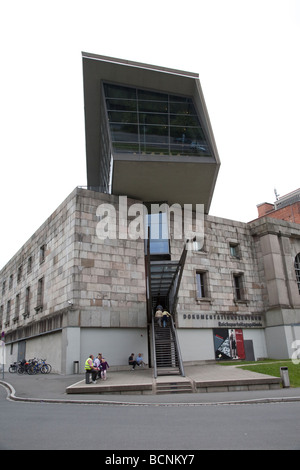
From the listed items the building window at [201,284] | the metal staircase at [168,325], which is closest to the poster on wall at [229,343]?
the building window at [201,284]

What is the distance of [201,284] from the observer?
30156 mm

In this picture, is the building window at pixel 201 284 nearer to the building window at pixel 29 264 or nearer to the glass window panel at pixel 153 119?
the glass window panel at pixel 153 119

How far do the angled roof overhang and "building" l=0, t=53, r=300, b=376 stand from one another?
3.3 inches

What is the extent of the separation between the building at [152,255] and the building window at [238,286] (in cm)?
13

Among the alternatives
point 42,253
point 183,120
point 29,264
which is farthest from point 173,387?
point 29,264

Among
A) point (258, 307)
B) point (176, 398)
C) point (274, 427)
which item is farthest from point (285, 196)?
point (274, 427)

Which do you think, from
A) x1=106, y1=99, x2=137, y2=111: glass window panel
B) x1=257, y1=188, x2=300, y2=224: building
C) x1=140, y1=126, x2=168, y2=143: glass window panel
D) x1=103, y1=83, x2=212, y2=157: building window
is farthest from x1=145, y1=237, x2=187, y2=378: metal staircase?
x1=257, y1=188, x2=300, y2=224: building

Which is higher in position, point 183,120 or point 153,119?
point 183,120

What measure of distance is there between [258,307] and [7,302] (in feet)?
90.1

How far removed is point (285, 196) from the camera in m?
59.4

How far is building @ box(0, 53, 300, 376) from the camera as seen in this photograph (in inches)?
975

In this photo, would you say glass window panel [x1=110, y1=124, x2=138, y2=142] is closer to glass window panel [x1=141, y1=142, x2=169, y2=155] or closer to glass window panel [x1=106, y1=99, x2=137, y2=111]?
glass window panel [x1=141, y1=142, x2=169, y2=155]

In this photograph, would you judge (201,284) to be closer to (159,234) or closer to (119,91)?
(159,234)

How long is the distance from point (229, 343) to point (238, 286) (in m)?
5.29
